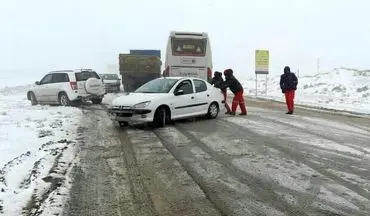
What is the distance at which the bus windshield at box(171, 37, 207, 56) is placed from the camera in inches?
1057

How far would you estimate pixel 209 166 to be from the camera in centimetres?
986

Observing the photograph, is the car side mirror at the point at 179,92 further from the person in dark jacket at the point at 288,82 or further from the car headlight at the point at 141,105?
the person in dark jacket at the point at 288,82

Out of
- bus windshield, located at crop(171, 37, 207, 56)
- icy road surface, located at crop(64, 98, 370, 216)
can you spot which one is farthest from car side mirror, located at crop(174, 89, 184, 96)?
bus windshield, located at crop(171, 37, 207, 56)

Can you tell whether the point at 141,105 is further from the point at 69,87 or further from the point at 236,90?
the point at 69,87

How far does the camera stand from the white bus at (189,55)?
26828 mm

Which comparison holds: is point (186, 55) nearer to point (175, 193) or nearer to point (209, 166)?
point (209, 166)

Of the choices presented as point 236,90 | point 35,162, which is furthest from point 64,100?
point 35,162

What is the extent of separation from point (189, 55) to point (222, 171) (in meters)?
17.8

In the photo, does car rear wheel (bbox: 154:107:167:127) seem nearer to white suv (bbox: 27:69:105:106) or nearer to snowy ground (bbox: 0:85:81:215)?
snowy ground (bbox: 0:85:81:215)

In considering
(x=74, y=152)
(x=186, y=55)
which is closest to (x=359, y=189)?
(x=74, y=152)

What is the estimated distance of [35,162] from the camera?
10078mm

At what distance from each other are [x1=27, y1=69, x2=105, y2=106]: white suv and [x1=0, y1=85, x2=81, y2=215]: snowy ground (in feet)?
21.4

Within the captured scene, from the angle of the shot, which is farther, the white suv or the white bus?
the white bus

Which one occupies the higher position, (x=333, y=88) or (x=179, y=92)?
(x=179, y=92)
